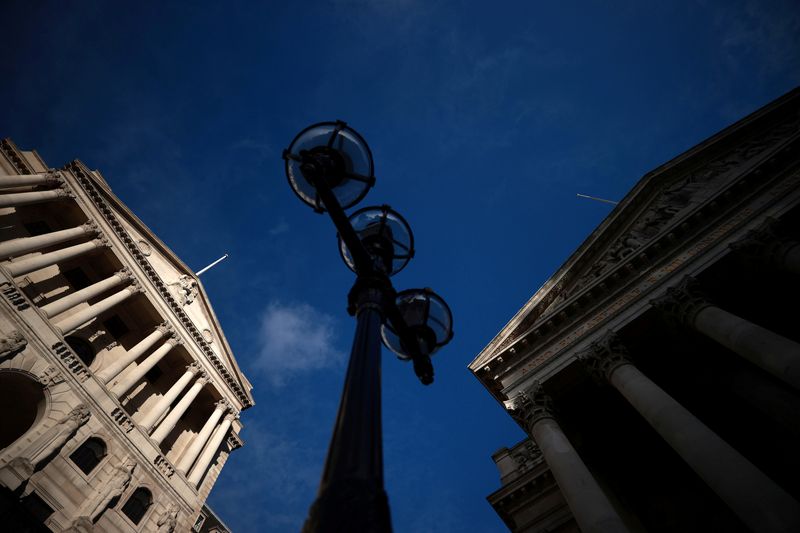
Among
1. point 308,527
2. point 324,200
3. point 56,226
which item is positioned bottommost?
point 308,527

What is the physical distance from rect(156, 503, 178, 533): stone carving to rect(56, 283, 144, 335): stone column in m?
9.81

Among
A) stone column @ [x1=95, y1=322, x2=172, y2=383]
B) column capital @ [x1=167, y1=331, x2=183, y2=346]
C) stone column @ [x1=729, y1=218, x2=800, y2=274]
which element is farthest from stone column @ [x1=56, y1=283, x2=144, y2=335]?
stone column @ [x1=729, y1=218, x2=800, y2=274]

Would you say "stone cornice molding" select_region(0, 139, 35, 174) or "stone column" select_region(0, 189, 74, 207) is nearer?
"stone column" select_region(0, 189, 74, 207)

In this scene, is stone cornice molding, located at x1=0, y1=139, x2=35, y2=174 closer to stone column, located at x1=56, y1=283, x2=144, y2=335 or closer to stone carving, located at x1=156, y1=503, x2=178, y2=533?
stone column, located at x1=56, y1=283, x2=144, y2=335

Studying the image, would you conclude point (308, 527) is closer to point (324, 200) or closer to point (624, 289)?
point (324, 200)

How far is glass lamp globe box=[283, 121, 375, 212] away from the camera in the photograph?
5941 millimetres

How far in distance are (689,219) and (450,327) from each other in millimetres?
12993

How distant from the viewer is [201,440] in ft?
80.7

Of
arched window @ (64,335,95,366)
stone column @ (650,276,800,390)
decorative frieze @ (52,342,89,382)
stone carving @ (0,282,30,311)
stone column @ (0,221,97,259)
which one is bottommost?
stone column @ (650,276,800,390)

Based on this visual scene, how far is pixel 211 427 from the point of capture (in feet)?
84.5

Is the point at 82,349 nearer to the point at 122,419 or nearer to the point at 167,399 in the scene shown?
the point at 122,419

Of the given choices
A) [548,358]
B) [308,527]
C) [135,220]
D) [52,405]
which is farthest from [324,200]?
[135,220]

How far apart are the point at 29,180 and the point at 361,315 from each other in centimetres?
2526

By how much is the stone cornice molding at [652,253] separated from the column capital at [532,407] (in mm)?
1820
